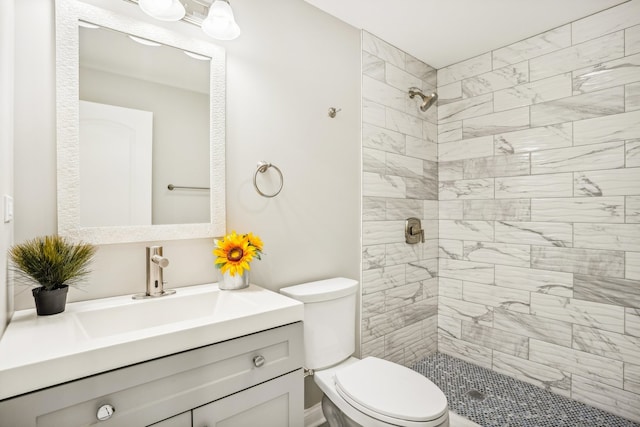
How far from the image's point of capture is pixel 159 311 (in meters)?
1.28

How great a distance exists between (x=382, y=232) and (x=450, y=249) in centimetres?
76

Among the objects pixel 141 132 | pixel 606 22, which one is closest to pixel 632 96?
pixel 606 22

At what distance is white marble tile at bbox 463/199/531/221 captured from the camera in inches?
91.4

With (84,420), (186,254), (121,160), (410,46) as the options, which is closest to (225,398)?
(84,420)

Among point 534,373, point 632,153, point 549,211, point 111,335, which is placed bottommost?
point 534,373

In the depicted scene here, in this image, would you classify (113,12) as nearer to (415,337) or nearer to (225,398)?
(225,398)

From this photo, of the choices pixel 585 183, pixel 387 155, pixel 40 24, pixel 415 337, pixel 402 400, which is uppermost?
pixel 40 24

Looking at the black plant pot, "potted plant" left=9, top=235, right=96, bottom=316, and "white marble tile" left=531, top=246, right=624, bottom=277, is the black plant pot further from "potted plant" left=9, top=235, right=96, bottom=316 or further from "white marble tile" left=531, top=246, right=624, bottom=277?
"white marble tile" left=531, top=246, right=624, bottom=277

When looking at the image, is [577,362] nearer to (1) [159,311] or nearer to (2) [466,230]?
(2) [466,230]

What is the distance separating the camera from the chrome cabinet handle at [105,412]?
0.83 m

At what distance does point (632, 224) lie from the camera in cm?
190

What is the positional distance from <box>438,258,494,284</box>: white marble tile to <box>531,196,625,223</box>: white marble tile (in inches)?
19.7

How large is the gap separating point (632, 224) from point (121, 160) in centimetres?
263

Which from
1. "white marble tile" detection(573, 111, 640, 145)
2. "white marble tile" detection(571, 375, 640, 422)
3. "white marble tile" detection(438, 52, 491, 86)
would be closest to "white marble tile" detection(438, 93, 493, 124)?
"white marble tile" detection(438, 52, 491, 86)
